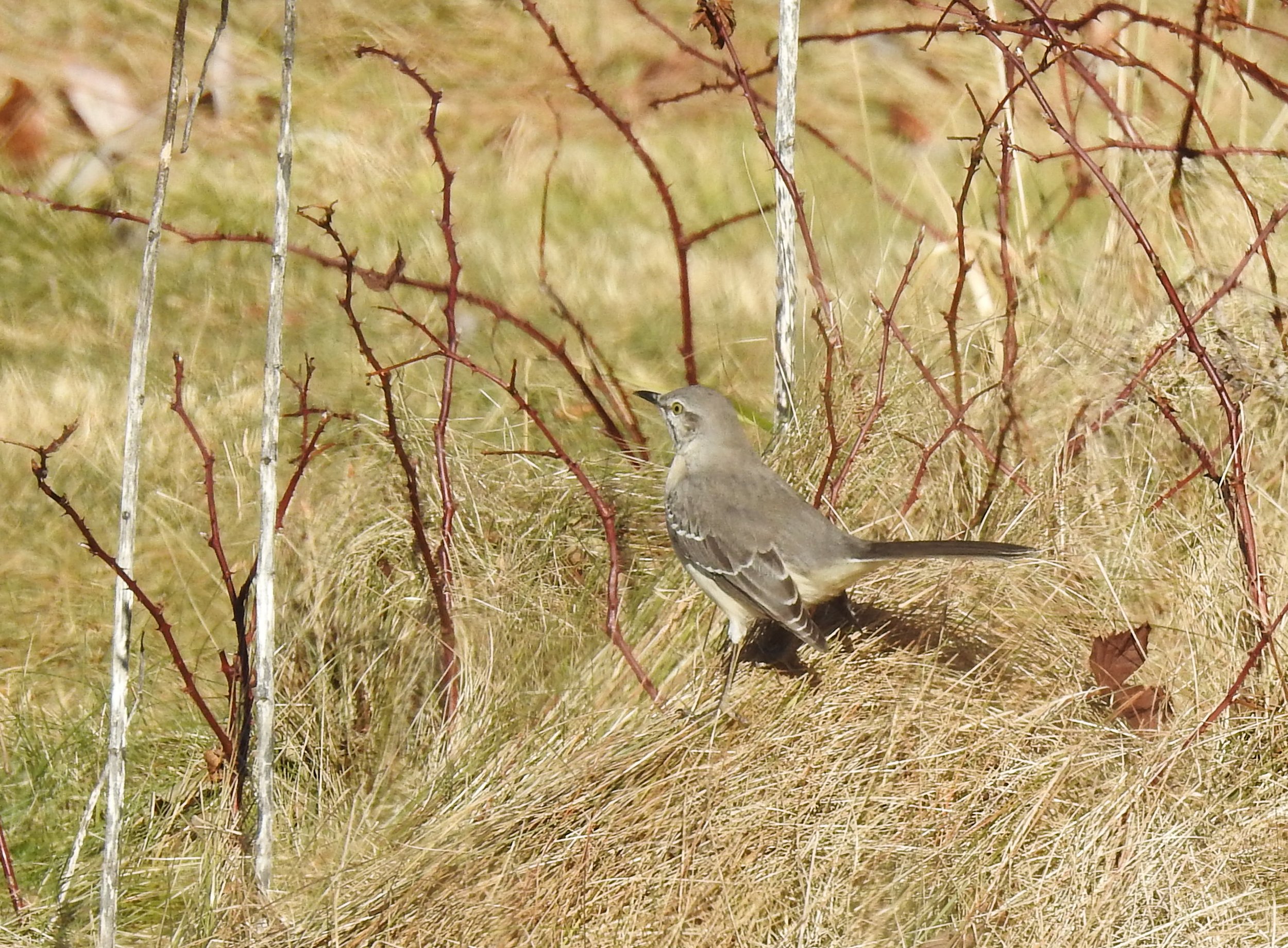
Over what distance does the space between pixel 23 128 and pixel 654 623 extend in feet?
15.6

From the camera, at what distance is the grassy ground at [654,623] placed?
11.6ft

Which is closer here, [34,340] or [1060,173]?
[34,340]

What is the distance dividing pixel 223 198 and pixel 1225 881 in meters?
5.51

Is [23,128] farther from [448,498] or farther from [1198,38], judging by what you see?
[1198,38]

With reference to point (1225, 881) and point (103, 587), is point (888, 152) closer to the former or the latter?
point (103, 587)

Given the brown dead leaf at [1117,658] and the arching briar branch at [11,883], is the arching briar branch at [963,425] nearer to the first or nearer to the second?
the brown dead leaf at [1117,658]

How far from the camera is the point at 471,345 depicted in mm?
6551

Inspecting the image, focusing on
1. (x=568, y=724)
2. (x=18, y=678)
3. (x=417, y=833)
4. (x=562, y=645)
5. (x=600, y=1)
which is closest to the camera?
(x=417, y=833)

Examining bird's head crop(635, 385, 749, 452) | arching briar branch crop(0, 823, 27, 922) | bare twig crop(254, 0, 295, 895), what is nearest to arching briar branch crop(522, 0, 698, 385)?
bird's head crop(635, 385, 749, 452)

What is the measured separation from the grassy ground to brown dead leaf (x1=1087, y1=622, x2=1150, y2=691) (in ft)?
0.17

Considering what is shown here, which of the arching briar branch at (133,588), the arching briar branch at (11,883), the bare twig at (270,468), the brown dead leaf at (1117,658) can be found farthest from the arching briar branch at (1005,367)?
the arching briar branch at (11,883)

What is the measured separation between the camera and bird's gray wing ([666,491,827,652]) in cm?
397

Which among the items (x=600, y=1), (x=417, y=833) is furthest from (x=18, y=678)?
(x=600, y=1)

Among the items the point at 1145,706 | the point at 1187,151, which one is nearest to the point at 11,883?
the point at 1145,706
